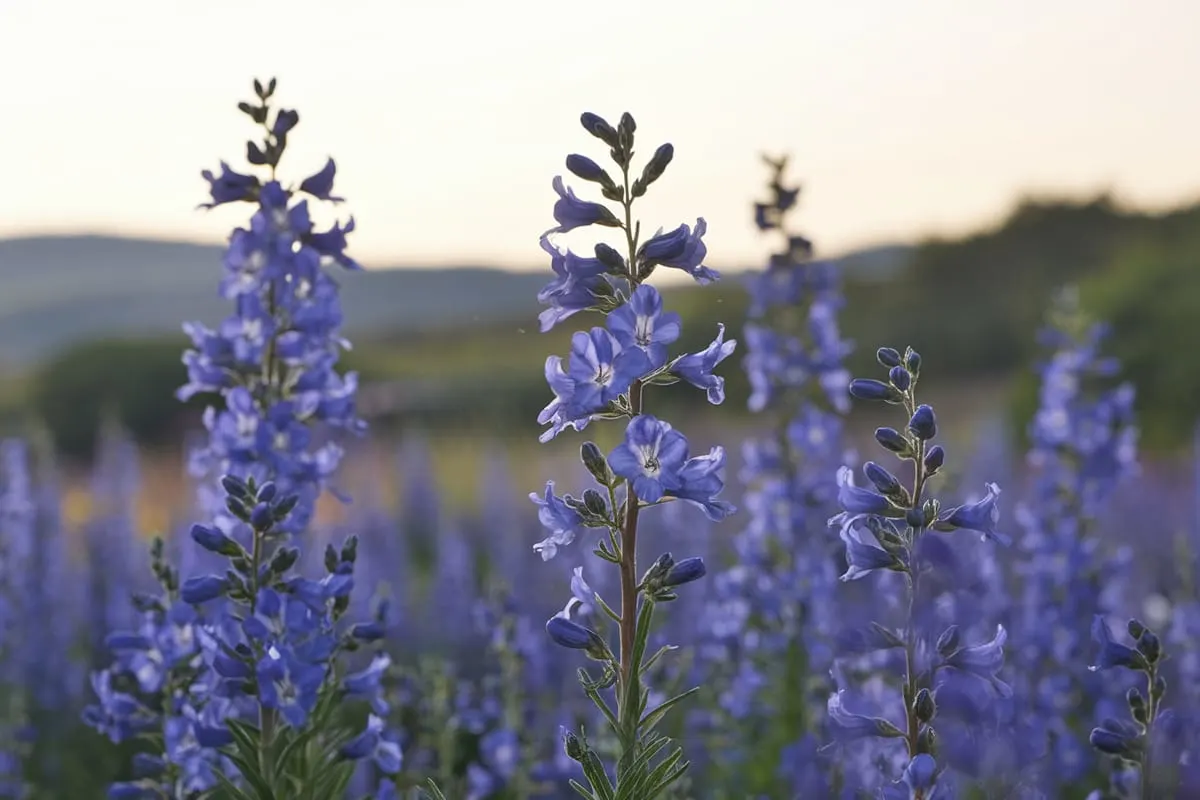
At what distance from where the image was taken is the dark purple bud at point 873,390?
121 inches

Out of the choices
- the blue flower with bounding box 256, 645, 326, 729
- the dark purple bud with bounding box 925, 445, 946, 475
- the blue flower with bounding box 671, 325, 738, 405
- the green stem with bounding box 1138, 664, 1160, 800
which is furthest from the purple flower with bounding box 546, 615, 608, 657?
the green stem with bounding box 1138, 664, 1160, 800

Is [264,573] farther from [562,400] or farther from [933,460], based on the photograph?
[933,460]

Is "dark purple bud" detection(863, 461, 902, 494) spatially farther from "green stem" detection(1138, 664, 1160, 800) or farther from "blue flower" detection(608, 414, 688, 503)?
"green stem" detection(1138, 664, 1160, 800)

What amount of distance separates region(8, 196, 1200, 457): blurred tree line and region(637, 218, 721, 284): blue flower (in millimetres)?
16327

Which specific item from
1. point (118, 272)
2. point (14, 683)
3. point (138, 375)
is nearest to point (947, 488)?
point (14, 683)

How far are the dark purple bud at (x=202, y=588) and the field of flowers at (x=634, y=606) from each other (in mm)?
15

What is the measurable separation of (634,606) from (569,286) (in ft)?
2.39

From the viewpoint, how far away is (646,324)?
3.00m

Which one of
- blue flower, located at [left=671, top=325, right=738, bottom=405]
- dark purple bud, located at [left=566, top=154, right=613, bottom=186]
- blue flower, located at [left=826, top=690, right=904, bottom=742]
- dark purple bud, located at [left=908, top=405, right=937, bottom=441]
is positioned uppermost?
dark purple bud, located at [left=566, top=154, right=613, bottom=186]

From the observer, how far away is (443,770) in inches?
198

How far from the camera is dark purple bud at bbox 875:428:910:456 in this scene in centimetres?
296

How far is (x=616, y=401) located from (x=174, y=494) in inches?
960

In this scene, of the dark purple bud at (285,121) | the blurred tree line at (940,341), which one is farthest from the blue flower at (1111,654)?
the blurred tree line at (940,341)

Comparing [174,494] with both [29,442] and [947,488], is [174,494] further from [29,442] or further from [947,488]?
[947,488]
